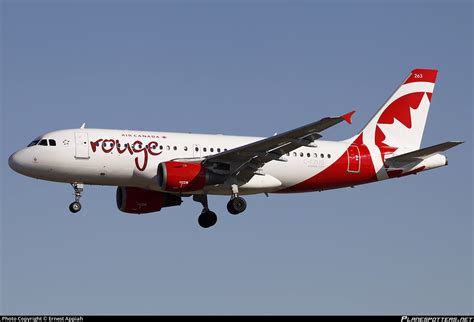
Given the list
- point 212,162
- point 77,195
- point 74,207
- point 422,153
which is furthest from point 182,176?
point 422,153

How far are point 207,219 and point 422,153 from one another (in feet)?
37.8

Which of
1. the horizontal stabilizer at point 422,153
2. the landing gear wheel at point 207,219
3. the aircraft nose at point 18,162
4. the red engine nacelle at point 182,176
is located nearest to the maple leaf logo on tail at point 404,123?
the horizontal stabilizer at point 422,153

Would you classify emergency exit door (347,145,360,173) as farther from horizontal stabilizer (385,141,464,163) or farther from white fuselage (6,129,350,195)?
white fuselage (6,129,350,195)

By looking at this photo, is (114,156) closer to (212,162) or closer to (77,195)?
(77,195)

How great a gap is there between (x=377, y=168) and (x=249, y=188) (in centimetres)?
706

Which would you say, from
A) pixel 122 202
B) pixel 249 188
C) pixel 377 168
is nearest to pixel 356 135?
pixel 377 168

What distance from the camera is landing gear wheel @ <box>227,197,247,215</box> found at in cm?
5609

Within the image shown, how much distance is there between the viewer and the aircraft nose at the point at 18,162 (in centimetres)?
5494

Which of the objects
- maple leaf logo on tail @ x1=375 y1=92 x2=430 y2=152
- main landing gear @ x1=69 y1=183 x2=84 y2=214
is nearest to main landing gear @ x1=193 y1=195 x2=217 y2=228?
main landing gear @ x1=69 y1=183 x2=84 y2=214

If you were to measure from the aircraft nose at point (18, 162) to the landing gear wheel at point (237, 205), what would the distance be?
10.1 m

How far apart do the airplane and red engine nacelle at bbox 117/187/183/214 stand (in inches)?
2.0

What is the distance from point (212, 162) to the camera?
55.6 m

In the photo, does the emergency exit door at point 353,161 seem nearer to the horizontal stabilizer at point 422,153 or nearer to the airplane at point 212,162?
the airplane at point 212,162

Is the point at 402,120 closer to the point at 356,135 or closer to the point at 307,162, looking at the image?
the point at 356,135
